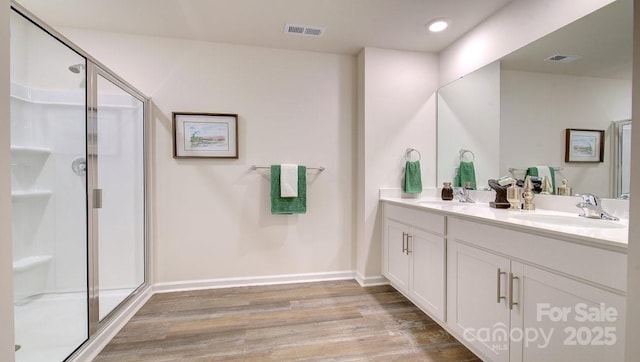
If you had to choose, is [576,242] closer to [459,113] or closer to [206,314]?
[459,113]

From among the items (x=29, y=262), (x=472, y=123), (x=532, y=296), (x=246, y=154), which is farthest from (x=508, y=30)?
(x=29, y=262)

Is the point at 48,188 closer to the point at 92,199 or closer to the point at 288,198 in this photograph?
the point at 92,199

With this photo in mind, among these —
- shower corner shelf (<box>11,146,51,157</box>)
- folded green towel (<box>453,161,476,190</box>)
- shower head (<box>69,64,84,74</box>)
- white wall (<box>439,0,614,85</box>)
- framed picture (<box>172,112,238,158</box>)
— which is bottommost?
folded green towel (<box>453,161,476,190</box>)

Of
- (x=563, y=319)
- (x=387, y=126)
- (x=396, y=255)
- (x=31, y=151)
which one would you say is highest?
(x=387, y=126)

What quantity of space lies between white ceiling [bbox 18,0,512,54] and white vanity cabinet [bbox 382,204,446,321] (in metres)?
1.52

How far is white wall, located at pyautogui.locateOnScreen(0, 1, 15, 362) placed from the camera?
0.88 metres

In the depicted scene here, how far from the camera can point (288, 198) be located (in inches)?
101

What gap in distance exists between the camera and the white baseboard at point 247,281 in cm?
248

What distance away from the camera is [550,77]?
5.80ft

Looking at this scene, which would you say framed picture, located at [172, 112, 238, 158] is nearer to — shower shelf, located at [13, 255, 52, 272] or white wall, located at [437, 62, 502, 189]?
shower shelf, located at [13, 255, 52, 272]

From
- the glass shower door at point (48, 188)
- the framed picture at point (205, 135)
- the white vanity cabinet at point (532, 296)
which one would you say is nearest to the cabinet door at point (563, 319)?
the white vanity cabinet at point (532, 296)

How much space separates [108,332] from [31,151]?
4.50 ft

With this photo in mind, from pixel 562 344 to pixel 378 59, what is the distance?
2.43 m

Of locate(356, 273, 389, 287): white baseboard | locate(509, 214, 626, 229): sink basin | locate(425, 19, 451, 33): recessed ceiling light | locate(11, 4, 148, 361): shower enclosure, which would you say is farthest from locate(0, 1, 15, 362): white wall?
locate(425, 19, 451, 33): recessed ceiling light
